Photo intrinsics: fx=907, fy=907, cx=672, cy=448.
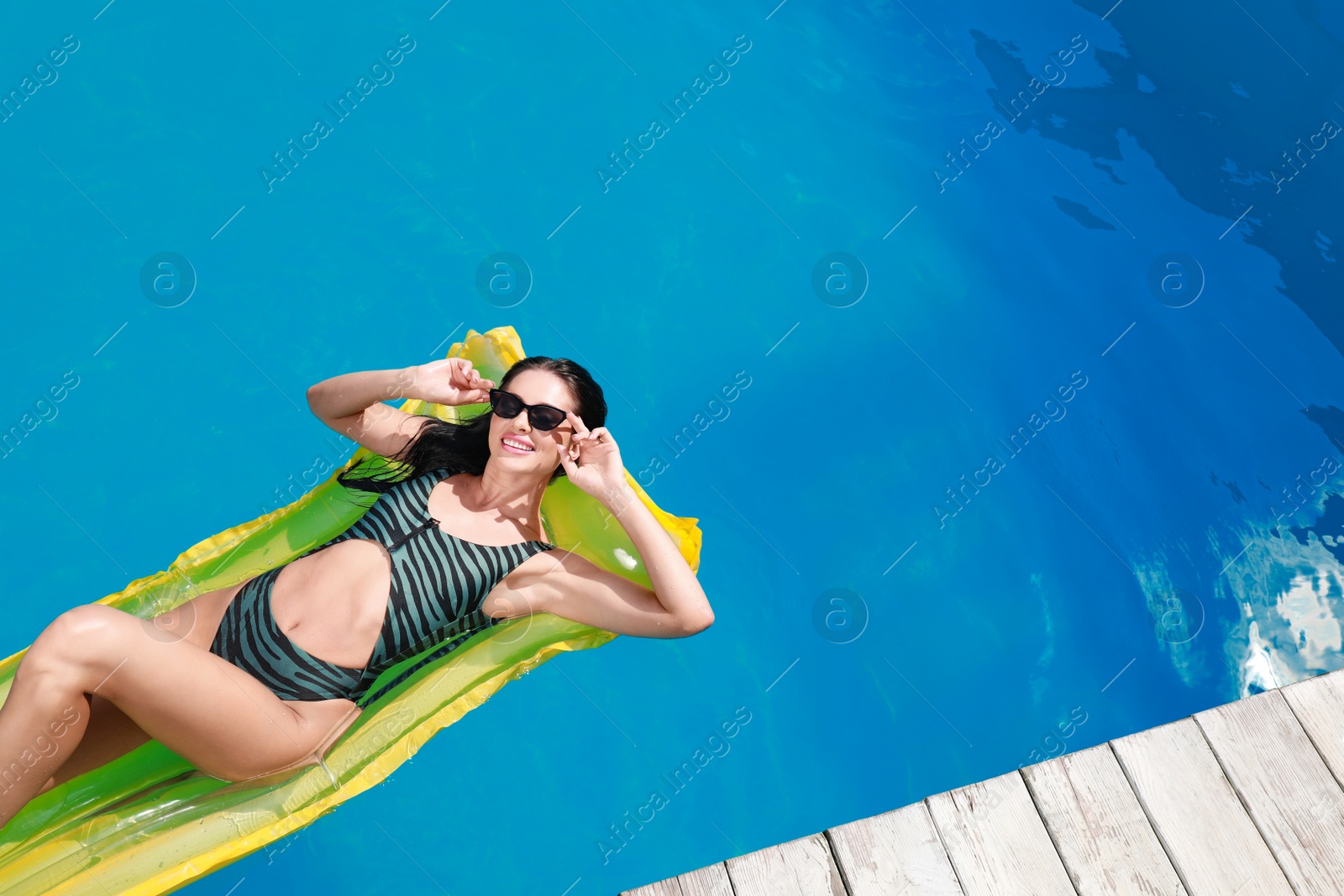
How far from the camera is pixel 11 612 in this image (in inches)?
141

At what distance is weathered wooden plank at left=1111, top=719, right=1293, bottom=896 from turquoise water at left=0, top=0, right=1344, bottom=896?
1377mm

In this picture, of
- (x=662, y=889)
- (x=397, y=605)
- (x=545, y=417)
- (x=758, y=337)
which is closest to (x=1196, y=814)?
(x=662, y=889)

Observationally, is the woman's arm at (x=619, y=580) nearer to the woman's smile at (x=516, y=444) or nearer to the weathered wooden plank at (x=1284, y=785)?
the woman's smile at (x=516, y=444)

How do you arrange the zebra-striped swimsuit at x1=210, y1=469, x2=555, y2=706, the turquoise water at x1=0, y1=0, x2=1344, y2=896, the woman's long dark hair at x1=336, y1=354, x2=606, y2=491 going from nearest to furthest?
the zebra-striped swimsuit at x1=210, y1=469, x2=555, y2=706 → the woman's long dark hair at x1=336, y1=354, x2=606, y2=491 → the turquoise water at x1=0, y1=0, x2=1344, y2=896

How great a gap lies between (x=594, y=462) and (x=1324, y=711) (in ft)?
7.57

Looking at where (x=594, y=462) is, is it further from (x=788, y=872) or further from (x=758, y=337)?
(x=758, y=337)

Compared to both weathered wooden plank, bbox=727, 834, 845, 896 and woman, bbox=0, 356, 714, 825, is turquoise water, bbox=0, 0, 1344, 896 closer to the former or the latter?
woman, bbox=0, 356, 714, 825

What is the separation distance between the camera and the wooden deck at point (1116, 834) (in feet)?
8.09

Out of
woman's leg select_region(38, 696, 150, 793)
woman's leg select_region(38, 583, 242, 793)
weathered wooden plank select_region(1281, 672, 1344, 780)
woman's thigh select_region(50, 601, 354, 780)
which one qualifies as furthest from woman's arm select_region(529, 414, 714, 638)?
weathered wooden plank select_region(1281, 672, 1344, 780)

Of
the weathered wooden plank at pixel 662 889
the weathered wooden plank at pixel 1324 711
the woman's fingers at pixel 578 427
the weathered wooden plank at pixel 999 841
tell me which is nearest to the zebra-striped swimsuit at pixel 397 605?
the woman's fingers at pixel 578 427

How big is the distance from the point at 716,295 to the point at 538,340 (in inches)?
37.6

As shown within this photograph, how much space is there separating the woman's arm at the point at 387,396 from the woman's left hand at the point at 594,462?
357 mm

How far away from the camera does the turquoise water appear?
3766 mm

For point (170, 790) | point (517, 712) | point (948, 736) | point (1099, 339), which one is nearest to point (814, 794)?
point (948, 736)
